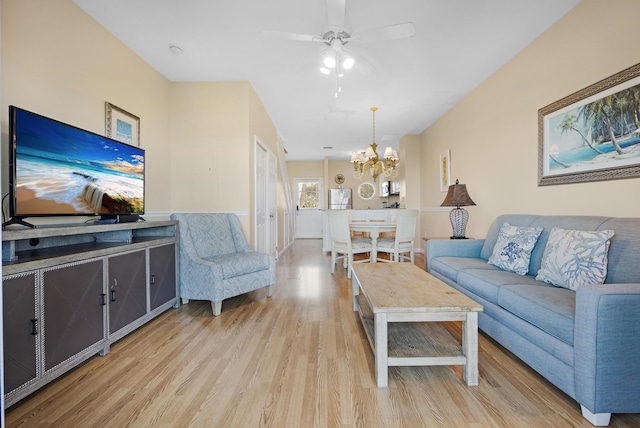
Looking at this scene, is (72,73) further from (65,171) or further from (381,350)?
(381,350)

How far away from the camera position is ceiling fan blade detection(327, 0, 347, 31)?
200 cm

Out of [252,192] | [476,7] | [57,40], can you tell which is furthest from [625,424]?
[57,40]

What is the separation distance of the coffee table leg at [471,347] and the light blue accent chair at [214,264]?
197 centimetres

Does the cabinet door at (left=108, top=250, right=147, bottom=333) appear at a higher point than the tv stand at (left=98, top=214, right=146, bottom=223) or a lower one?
lower

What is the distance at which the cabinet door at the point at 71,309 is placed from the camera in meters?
1.54

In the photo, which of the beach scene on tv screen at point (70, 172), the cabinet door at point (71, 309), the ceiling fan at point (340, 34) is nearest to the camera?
the cabinet door at point (71, 309)

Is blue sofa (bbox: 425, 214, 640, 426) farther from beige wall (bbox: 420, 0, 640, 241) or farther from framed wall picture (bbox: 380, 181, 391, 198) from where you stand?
framed wall picture (bbox: 380, 181, 391, 198)

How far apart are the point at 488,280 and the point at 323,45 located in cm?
259

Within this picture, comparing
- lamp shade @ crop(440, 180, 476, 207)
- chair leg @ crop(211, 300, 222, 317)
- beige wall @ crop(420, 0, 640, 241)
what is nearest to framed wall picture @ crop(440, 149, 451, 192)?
beige wall @ crop(420, 0, 640, 241)

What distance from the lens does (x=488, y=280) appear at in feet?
6.85

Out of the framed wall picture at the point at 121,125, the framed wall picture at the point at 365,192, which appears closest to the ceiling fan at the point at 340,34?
the framed wall picture at the point at 121,125

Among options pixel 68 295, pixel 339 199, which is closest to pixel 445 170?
pixel 339 199

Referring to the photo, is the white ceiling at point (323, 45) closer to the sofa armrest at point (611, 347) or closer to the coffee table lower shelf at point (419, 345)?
the sofa armrest at point (611, 347)

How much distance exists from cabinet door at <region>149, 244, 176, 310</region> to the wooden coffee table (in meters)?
1.79
